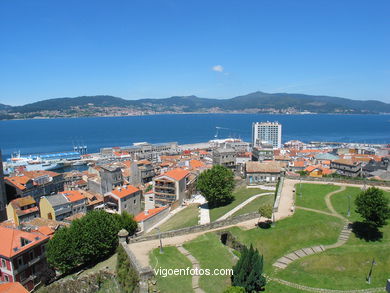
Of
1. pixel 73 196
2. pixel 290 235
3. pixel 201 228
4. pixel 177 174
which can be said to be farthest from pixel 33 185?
pixel 290 235

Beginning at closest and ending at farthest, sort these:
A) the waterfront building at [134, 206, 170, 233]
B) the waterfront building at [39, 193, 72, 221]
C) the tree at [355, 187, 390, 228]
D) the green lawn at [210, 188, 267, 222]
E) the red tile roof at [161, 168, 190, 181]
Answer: the tree at [355, 187, 390, 228] → the green lawn at [210, 188, 267, 222] → the waterfront building at [134, 206, 170, 233] → the waterfront building at [39, 193, 72, 221] → the red tile roof at [161, 168, 190, 181]

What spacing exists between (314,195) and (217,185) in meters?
15.4

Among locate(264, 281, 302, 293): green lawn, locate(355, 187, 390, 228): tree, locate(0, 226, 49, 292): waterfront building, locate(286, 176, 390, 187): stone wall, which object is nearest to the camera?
locate(264, 281, 302, 293): green lawn

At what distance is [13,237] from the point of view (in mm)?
36562

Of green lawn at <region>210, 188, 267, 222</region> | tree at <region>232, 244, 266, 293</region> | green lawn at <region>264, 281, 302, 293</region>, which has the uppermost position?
tree at <region>232, 244, 266, 293</region>

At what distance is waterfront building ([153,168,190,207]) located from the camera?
60.7 meters

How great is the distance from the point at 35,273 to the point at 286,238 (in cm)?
3211

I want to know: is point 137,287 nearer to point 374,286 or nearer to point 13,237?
point 374,286

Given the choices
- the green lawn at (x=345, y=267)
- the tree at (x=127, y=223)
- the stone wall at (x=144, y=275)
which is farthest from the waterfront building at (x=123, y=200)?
the green lawn at (x=345, y=267)

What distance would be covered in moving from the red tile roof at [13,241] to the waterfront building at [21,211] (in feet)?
66.2

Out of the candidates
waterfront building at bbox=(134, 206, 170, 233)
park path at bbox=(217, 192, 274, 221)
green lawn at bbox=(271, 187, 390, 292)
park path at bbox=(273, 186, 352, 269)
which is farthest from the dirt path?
waterfront building at bbox=(134, 206, 170, 233)

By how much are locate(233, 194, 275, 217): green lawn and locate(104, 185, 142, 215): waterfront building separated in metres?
26.4

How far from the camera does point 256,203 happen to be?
4400cm

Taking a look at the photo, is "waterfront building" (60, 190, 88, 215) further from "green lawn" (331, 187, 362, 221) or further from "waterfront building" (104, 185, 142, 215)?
"green lawn" (331, 187, 362, 221)
